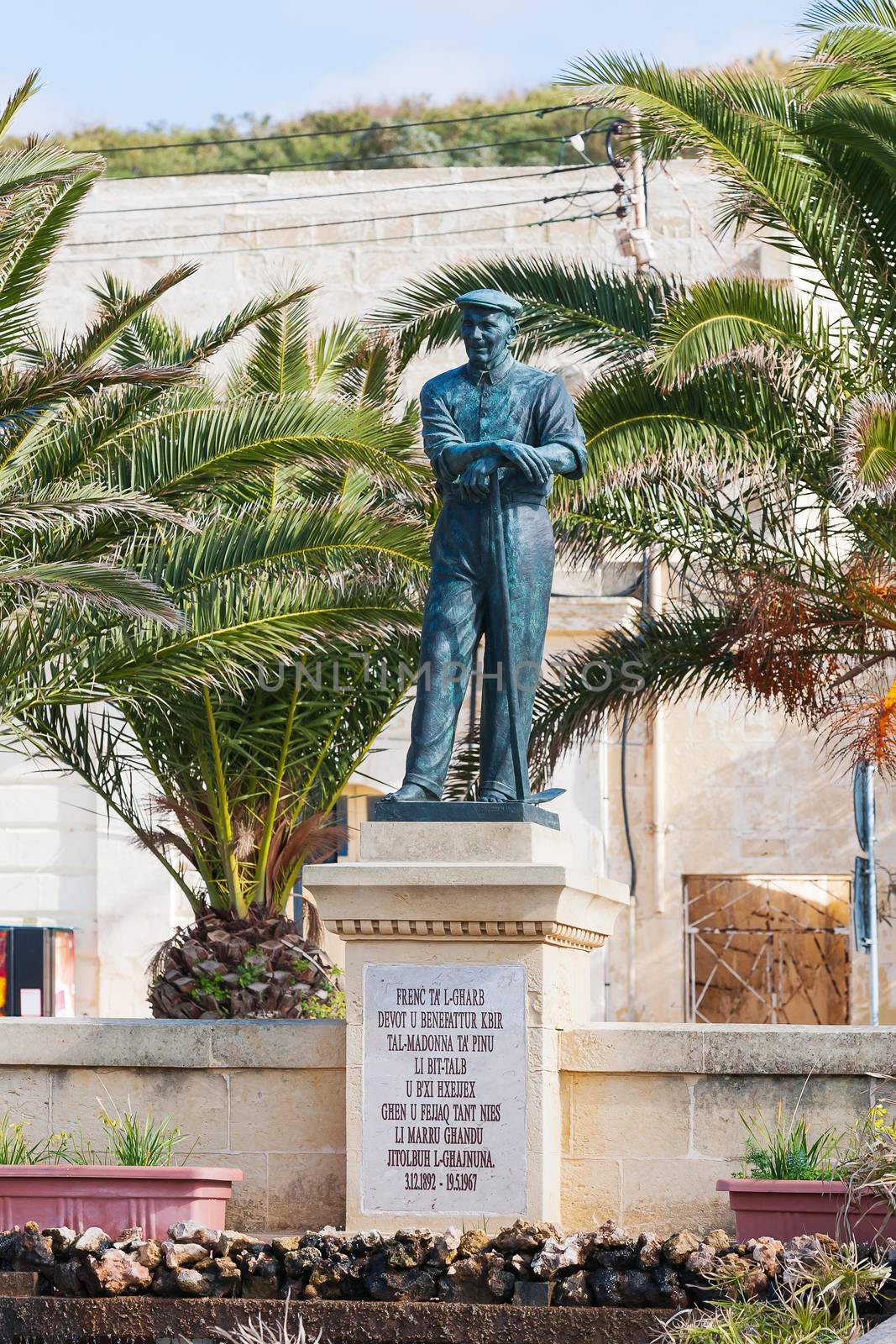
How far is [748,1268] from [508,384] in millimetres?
3843

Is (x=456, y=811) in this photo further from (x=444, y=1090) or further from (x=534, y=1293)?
(x=534, y=1293)

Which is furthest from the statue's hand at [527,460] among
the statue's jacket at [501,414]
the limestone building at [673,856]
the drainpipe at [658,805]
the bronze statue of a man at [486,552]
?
the drainpipe at [658,805]

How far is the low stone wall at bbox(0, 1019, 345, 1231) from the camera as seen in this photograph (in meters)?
8.65

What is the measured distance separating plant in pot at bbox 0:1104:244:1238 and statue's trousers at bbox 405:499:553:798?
1878 mm

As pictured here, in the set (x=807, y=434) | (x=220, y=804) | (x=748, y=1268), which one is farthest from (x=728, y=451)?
(x=748, y=1268)

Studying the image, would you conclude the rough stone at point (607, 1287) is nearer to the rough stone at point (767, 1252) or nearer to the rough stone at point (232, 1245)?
the rough stone at point (767, 1252)

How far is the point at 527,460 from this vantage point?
844cm

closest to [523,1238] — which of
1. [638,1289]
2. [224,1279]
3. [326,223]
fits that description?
[638,1289]

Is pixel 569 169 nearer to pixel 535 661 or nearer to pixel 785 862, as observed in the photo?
pixel 785 862

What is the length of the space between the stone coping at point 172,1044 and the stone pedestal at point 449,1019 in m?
0.47

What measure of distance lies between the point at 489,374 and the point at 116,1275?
402cm

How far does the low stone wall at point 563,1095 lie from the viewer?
833 cm

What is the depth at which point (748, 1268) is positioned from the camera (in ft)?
23.3

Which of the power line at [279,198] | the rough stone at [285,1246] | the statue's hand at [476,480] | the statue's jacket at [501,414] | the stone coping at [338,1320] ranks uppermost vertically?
the power line at [279,198]
